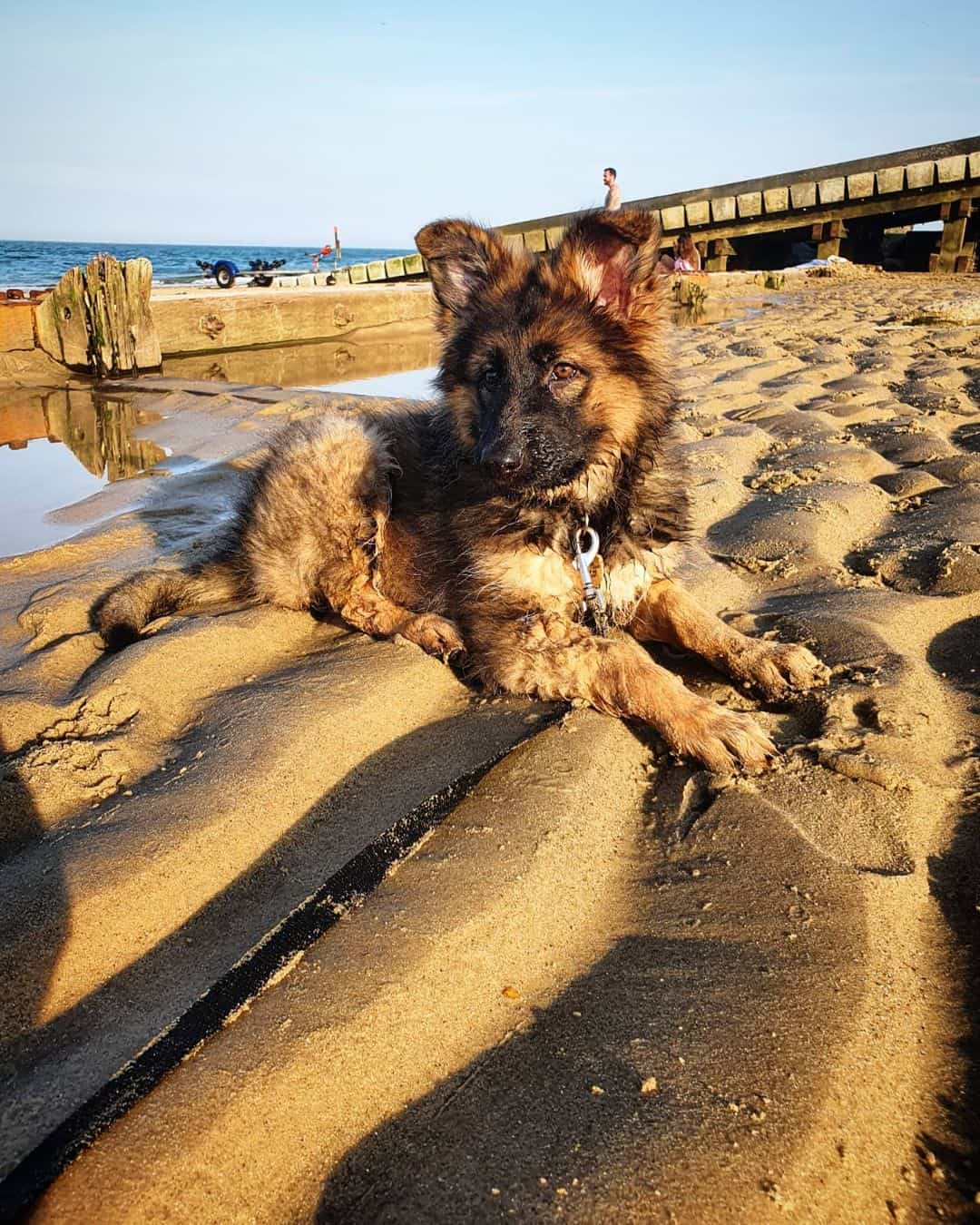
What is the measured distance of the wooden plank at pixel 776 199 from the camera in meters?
21.2

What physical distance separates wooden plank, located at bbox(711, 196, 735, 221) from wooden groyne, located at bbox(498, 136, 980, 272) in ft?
0.08

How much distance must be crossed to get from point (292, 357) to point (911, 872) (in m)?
12.6

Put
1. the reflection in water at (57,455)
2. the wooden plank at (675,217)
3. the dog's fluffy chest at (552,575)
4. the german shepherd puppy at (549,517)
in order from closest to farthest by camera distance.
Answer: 1. the german shepherd puppy at (549,517)
2. the dog's fluffy chest at (552,575)
3. the reflection in water at (57,455)
4. the wooden plank at (675,217)

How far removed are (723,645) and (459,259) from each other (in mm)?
2046

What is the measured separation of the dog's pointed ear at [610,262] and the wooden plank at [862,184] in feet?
68.4

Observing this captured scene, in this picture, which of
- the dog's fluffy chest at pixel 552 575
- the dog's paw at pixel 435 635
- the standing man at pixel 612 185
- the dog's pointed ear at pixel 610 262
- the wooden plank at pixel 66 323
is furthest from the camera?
the standing man at pixel 612 185

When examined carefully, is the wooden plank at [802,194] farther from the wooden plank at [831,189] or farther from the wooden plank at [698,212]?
the wooden plank at [698,212]

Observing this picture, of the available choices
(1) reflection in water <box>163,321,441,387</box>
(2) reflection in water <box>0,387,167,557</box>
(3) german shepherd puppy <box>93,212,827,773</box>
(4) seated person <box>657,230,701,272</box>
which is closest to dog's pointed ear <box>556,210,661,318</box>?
(3) german shepherd puppy <box>93,212,827,773</box>

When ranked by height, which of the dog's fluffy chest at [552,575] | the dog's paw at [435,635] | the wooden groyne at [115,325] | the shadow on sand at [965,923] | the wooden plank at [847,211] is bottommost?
the shadow on sand at [965,923]

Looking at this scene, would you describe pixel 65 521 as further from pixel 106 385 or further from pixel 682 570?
pixel 106 385

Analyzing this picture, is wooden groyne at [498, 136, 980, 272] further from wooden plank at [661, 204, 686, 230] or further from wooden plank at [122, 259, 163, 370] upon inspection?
wooden plank at [122, 259, 163, 370]

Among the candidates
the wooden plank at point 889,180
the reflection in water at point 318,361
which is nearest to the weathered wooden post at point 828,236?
the wooden plank at point 889,180

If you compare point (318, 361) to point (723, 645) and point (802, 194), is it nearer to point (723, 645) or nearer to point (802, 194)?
point (723, 645)

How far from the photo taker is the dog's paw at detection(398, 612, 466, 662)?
139 inches
